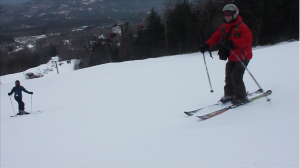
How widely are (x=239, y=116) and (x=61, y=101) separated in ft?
22.5

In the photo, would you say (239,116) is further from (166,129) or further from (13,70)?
(13,70)

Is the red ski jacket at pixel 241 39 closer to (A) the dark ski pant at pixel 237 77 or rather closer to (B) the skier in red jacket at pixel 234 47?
(B) the skier in red jacket at pixel 234 47

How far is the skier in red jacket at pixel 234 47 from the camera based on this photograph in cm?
307

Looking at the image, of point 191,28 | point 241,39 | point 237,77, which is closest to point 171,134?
point 237,77

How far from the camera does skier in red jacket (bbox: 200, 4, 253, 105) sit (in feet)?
10.1

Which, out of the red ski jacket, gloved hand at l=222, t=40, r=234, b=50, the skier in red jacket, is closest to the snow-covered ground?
the skier in red jacket

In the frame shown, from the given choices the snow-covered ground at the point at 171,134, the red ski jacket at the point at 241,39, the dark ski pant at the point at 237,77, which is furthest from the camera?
the dark ski pant at the point at 237,77

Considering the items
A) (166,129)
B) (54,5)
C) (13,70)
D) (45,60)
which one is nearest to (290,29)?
(166,129)

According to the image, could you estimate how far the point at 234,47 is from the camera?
3.08 meters

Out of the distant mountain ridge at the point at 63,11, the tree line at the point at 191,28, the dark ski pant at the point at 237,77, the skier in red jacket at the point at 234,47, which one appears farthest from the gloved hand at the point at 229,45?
the distant mountain ridge at the point at 63,11

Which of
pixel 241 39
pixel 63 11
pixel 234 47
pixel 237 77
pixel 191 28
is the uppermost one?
pixel 63 11

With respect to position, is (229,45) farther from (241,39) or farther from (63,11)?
(63,11)

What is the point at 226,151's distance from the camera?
77.5 inches

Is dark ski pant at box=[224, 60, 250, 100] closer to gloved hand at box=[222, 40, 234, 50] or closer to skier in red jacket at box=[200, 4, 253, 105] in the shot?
skier in red jacket at box=[200, 4, 253, 105]
